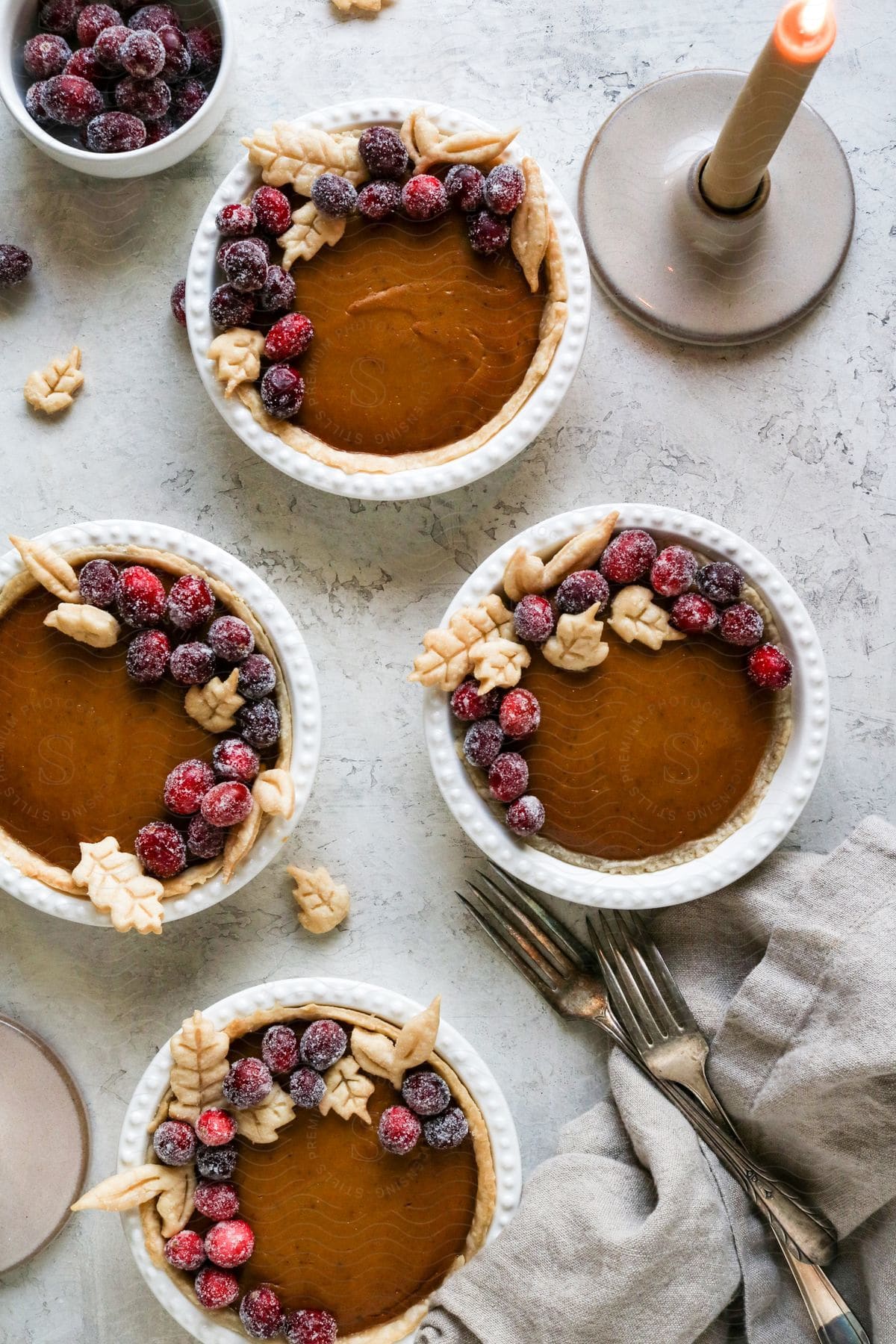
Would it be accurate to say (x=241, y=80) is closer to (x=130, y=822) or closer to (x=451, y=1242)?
(x=130, y=822)

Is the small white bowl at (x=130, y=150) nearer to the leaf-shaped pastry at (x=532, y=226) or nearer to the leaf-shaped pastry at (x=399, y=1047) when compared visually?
the leaf-shaped pastry at (x=532, y=226)

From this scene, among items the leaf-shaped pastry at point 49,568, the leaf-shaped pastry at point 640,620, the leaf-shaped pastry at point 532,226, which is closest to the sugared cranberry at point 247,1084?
the leaf-shaped pastry at point 49,568

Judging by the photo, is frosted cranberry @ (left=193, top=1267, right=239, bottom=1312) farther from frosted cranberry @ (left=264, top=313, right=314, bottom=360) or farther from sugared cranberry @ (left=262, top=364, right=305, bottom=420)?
Answer: frosted cranberry @ (left=264, top=313, right=314, bottom=360)

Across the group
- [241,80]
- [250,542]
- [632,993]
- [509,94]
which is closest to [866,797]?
[632,993]

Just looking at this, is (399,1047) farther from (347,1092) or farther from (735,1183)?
(735,1183)

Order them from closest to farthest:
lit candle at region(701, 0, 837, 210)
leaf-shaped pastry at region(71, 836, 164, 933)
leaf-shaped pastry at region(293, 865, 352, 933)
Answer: lit candle at region(701, 0, 837, 210), leaf-shaped pastry at region(71, 836, 164, 933), leaf-shaped pastry at region(293, 865, 352, 933)

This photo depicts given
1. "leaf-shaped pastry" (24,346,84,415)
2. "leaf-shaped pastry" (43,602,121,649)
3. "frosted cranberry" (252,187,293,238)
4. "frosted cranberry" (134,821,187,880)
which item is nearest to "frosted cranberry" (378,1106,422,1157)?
"frosted cranberry" (134,821,187,880)

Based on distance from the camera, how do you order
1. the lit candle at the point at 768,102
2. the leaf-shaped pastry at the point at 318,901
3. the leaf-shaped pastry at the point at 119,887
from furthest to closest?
the leaf-shaped pastry at the point at 318,901 → the leaf-shaped pastry at the point at 119,887 → the lit candle at the point at 768,102
